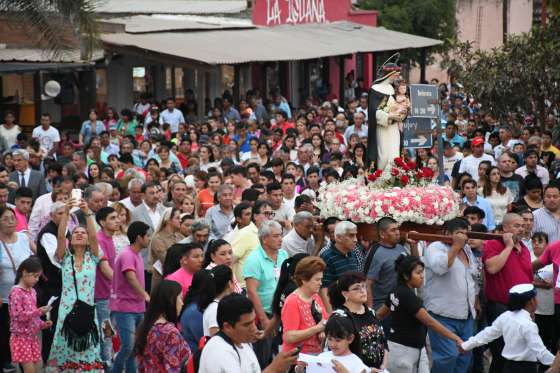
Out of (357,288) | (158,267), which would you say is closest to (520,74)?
(158,267)

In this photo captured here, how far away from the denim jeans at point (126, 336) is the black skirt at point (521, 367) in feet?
11.8

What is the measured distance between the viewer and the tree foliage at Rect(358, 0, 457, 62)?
49719 millimetres

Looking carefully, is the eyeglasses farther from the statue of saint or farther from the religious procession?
the statue of saint

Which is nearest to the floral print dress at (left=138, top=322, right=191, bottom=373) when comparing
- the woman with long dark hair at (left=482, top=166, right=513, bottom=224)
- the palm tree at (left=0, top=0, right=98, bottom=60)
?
the woman with long dark hair at (left=482, top=166, right=513, bottom=224)

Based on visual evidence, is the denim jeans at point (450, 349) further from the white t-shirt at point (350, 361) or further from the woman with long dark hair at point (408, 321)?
the white t-shirt at point (350, 361)

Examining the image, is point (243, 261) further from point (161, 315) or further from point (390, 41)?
point (390, 41)

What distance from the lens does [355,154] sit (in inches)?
769

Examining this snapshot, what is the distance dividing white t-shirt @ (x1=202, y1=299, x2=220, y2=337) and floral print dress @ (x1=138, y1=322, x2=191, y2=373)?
1.79 ft

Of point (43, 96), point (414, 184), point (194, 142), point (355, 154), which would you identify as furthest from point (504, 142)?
point (43, 96)

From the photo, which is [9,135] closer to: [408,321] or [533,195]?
[533,195]

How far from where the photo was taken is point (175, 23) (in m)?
32.8

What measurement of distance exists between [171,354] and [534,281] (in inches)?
196

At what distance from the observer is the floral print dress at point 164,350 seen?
8.94 metres

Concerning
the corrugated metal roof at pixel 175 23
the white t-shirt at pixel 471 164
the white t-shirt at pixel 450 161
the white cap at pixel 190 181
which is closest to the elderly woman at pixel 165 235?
the white cap at pixel 190 181
